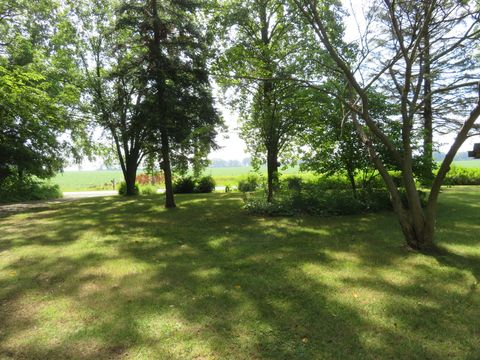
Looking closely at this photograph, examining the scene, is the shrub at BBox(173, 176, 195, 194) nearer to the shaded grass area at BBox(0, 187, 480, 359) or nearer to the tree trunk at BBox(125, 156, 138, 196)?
the tree trunk at BBox(125, 156, 138, 196)

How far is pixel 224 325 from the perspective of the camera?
140 inches

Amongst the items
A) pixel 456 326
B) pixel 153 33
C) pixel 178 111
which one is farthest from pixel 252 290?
pixel 153 33

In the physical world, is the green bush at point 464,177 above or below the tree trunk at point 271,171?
below

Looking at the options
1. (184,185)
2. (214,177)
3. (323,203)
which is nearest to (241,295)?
(323,203)

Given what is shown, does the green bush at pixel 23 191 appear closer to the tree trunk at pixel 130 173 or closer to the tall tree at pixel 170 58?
the tree trunk at pixel 130 173

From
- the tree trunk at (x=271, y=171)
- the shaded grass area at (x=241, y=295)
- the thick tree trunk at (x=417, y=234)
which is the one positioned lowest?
the shaded grass area at (x=241, y=295)

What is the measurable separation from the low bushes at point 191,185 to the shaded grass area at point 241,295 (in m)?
11.9

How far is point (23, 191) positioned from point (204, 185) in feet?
32.8

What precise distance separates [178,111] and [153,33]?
2.90m

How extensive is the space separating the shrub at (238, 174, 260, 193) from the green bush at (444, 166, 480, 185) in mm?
10880

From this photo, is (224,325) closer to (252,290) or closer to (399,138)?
(252,290)

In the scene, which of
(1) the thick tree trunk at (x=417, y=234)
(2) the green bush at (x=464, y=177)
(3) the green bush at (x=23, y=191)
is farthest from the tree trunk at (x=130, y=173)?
(2) the green bush at (x=464, y=177)

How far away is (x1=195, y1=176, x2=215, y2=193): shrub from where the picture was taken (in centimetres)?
2023

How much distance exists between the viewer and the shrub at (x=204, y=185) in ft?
66.4
